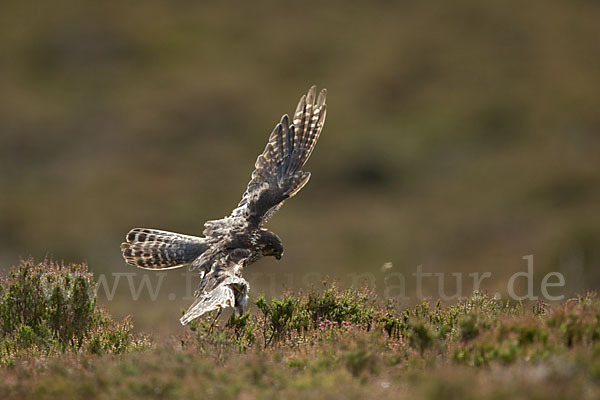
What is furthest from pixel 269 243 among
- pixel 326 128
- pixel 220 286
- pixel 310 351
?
pixel 326 128

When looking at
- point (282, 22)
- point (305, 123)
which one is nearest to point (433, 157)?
point (282, 22)

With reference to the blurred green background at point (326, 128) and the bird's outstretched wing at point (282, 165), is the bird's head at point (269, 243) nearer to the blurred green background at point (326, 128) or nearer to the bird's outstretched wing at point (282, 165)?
the bird's outstretched wing at point (282, 165)

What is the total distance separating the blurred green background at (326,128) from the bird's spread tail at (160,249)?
8132mm

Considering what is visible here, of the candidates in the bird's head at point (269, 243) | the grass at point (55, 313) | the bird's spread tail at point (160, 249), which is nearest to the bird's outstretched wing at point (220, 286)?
the bird's head at point (269, 243)

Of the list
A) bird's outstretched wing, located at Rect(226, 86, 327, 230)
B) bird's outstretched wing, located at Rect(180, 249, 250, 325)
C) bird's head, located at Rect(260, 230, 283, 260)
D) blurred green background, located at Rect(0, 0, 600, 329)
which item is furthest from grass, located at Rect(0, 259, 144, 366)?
blurred green background, located at Rect(0, 0, 600, 329)

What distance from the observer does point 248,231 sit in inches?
481

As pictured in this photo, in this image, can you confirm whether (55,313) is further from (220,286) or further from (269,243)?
(269,243)

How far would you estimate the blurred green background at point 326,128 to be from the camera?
121ft

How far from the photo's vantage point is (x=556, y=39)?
5994cm

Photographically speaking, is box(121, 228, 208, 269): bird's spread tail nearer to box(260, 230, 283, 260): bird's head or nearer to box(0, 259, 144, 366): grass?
box(260, 230, 283, 260): bird's head

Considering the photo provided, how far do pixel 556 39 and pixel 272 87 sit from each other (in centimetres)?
2249

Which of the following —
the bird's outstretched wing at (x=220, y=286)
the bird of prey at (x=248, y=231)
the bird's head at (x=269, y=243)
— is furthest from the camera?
the bird's head at (x=269, y=243)

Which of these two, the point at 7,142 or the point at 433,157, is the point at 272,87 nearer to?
the point at 433,157

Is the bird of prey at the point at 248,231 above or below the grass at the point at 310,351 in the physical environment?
above
